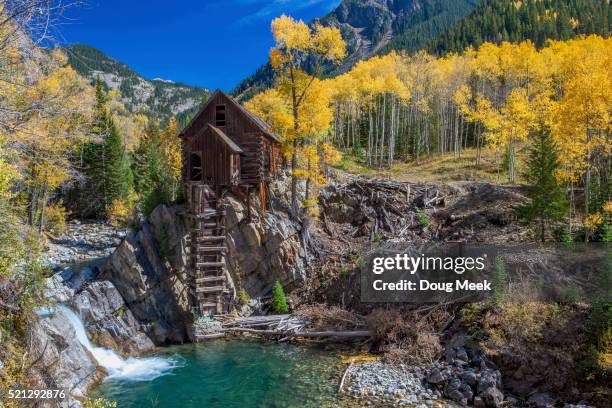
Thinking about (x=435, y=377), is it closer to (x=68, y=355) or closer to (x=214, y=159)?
(x=68, y=355)

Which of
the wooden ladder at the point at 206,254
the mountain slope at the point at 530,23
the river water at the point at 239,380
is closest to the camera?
the river water at the point at 239,380

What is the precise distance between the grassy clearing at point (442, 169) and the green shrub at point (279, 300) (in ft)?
57.5

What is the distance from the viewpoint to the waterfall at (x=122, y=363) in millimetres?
16469

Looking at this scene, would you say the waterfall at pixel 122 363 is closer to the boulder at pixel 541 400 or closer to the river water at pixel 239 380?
the river water at pixel 239 380

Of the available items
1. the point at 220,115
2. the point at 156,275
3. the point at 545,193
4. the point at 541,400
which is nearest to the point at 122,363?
the point at 156,275

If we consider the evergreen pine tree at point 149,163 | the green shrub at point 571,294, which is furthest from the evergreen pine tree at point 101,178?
the green shrub at point 571,294

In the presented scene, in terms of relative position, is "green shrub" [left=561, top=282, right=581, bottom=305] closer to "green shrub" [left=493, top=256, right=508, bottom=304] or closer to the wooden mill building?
"green shrub" [left=493, top=256, right=508, bottom=304]

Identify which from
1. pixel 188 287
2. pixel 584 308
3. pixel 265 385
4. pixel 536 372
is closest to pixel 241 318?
pixel 188 287

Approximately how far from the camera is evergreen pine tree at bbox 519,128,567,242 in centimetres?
2069

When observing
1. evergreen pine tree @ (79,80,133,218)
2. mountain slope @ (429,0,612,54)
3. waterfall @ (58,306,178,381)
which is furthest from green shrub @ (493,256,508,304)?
mountain slope @ (429,0,612,54)

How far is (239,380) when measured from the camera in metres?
15.8

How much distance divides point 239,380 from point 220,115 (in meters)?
16.7

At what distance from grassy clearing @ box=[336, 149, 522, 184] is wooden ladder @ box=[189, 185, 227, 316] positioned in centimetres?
1852

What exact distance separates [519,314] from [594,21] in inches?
3396
